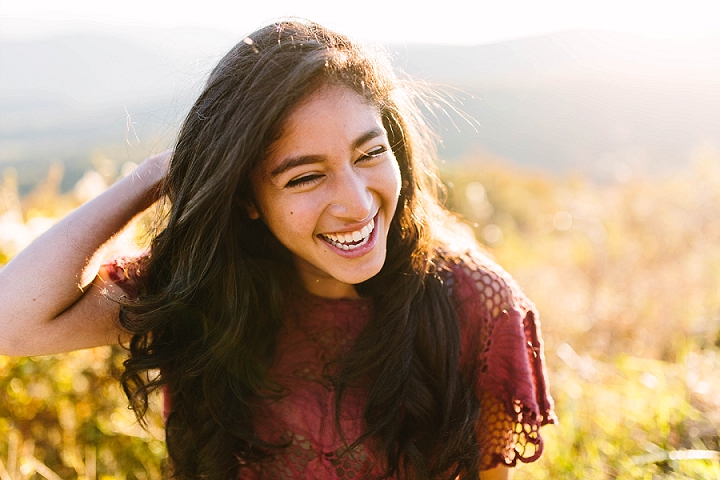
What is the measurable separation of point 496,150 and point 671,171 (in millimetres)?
3453

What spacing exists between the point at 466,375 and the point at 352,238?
0.68 m

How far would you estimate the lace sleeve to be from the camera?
2045mm

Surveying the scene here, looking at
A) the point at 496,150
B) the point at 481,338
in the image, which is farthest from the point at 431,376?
the point at 496,150

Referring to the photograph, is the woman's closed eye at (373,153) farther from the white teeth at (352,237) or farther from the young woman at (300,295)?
the white teeth at (352,237)

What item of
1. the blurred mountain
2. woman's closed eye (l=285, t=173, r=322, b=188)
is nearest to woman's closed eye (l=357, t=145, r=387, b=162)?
woman's closed eye (l=285, t=173, r=322, b=188)

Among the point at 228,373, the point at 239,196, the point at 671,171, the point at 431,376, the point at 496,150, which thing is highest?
the point at 239,196

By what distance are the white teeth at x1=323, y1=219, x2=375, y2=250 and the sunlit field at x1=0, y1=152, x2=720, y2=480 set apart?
102 cm

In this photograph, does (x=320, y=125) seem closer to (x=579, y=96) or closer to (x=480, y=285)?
(x=480, y=285)

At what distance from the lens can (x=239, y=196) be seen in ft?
6.75

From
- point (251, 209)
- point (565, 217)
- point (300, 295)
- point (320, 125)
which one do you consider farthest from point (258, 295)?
point (565, 217)

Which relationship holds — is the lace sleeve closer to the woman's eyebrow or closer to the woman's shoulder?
the woman's shoulder

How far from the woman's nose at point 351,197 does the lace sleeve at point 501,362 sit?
0.53 metres

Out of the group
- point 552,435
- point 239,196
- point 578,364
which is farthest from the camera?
point 578,364

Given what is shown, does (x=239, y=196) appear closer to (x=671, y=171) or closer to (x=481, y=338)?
(x=481, y=338)
